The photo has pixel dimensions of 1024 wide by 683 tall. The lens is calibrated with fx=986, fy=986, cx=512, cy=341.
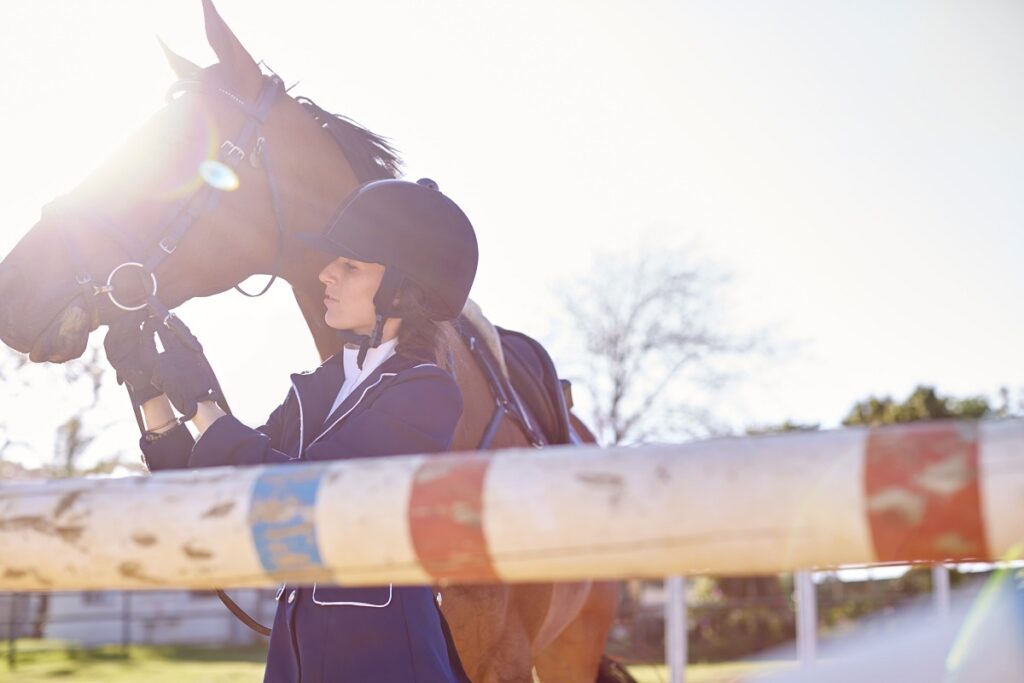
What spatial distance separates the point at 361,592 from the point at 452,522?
128cm

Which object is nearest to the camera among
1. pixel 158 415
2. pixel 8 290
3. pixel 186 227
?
pixel 158 415

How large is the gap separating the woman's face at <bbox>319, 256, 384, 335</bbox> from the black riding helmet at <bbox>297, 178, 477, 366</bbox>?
0.05 meters

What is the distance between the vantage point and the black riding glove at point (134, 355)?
248 cm

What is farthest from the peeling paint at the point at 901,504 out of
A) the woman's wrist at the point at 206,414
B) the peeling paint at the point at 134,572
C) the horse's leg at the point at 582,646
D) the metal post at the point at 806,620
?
the metal post at the point at 806,620

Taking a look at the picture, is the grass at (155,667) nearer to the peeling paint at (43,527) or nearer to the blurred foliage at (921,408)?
the peeling paint at (43,527)

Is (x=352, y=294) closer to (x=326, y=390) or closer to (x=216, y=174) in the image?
(x=326, y=390)

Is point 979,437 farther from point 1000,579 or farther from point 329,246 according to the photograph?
point 1000,579

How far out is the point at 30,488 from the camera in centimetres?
132

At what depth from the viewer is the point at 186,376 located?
2.39 metres

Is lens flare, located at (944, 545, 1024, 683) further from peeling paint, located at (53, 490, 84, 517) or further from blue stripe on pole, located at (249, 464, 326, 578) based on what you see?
peeling paint, located at (53, 490, 84, 517)

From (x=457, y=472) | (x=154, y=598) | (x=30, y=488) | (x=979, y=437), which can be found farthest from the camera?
(x=154, y=598)

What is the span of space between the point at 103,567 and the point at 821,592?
20257 millimetres

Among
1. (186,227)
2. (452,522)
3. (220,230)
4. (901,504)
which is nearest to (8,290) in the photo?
(186,227)

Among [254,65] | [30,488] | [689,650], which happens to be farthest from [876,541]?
[689,650]
